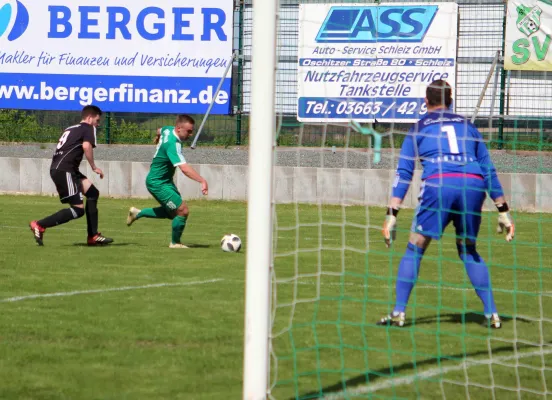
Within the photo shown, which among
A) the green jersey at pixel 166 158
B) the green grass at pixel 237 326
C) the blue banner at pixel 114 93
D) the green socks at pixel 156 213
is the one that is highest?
→ the blue banner at pixel 114 93

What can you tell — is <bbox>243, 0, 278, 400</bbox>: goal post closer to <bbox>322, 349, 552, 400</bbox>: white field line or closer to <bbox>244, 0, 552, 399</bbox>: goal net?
<bbox>244, 0, 552, 399</bbox>: goal net

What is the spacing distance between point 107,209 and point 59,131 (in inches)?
261

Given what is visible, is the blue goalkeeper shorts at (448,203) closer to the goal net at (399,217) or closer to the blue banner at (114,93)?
the goal net at (399,217)

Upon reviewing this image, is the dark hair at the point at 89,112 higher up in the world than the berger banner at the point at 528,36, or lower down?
lower down

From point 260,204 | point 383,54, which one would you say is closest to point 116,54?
point 383,54

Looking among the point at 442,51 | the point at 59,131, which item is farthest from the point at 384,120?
the point at 59,131

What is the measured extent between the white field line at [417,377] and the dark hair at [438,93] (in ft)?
6.56

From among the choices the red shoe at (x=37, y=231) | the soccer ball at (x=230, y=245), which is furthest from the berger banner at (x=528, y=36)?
the red shoe at (x=37, y=231)

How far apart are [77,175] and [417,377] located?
333 inches

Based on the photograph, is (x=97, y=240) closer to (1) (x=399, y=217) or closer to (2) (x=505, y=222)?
(1) (x=399, y=217)

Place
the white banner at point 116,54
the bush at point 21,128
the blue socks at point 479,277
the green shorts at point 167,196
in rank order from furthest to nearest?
the bush at point 21,128, the white banner at point 116,54, the green shorts at point 167,196, the blue socks at point 479,277

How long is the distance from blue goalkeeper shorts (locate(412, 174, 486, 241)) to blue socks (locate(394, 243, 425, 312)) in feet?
0.57

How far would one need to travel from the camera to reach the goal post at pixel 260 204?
5.63 metres

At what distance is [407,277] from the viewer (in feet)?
27.4
